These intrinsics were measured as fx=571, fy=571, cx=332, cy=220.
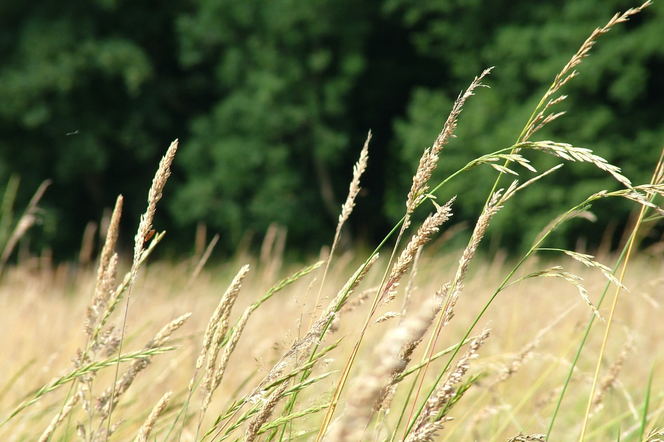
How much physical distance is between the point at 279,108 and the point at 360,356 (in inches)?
438

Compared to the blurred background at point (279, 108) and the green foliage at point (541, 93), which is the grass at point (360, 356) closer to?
the green foliage at point (541, 93)

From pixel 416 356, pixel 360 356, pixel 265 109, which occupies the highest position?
pixel 360 356

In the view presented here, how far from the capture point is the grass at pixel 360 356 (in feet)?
2.47

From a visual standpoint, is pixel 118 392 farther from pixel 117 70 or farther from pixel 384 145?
pixel 384 145

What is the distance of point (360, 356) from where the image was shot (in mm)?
2227

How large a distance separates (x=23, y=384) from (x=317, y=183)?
40.6ft

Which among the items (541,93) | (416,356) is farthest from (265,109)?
(416,356)

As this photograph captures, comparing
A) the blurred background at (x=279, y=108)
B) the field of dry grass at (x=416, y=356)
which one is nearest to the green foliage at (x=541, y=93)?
the blurred background at (x=279, y=108)

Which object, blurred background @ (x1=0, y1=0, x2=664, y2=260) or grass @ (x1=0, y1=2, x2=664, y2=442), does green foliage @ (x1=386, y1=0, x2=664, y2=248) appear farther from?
grass @ (x1=0, y1=2, x2=664, y2=442)

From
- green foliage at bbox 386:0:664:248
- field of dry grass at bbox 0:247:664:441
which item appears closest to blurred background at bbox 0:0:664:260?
green foliage at bbox 386:0:664:248

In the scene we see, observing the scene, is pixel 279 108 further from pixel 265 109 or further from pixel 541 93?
pixel 541 93

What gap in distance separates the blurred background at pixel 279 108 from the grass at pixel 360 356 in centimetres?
846

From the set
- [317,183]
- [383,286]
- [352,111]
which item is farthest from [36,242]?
[383,286]

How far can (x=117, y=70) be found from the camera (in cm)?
1211
